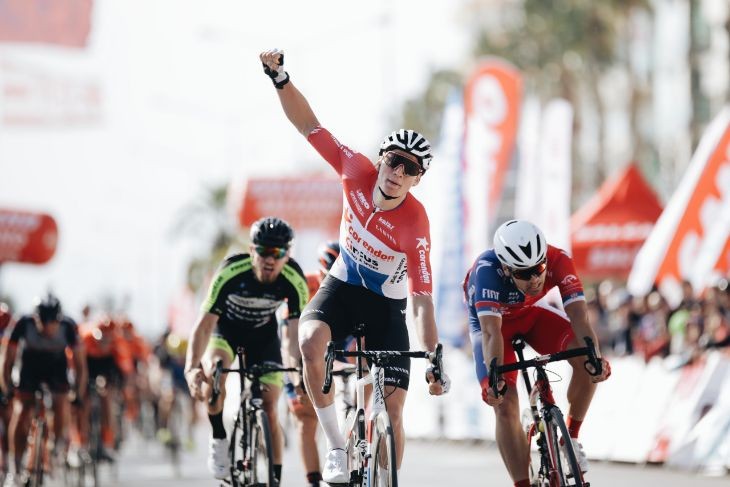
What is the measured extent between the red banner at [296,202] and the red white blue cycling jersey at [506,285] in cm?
3613

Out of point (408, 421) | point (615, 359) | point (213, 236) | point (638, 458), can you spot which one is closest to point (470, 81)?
point (408, 421)

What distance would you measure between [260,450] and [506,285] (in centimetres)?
239

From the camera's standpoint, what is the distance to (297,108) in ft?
31.0

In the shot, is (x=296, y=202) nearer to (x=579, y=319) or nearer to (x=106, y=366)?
(x=106, y=366)

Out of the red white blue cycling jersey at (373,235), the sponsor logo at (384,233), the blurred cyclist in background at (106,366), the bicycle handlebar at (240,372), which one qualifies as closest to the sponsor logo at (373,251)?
the red white blue cycling jersey at (373,235)

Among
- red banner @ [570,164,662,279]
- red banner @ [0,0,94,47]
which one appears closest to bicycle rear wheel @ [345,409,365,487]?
red banner @ [570,164,662,279]

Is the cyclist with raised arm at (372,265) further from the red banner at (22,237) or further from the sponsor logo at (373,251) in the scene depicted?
the red banner at (22,237)

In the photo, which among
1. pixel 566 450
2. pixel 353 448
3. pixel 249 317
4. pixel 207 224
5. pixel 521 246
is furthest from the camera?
pixel 207 224

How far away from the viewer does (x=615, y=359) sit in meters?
18.5

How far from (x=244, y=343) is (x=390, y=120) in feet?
138

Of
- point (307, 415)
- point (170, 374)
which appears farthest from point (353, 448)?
point (170, 374)

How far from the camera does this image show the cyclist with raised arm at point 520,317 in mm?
8656

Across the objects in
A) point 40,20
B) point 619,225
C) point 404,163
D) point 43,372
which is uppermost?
point 40,20

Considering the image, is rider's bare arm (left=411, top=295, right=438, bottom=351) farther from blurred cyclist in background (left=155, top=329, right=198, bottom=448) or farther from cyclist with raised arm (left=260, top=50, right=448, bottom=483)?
blurred cyclist in background (left=155, top=329, right=198, bottom=448)
